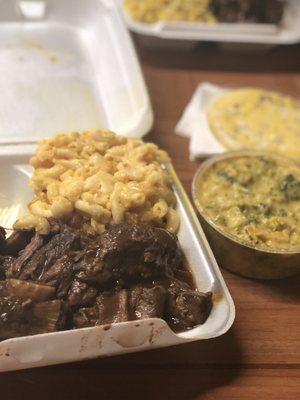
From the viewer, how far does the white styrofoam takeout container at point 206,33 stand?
2.64 m

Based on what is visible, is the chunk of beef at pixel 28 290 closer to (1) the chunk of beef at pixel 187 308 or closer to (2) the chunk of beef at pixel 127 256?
(2) the chunk of beef at pixel 127 256

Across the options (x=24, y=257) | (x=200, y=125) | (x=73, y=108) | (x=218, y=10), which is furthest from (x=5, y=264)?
(x=218, y=10)

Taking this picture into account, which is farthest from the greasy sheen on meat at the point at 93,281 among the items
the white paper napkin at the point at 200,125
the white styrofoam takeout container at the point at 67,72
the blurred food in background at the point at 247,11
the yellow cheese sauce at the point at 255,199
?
the blurred food in background at the point at 247,11

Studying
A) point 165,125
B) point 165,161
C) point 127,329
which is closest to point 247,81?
point 165,125

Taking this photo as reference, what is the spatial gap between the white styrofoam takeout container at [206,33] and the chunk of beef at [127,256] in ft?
4.77

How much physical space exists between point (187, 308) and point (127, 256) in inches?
8.6

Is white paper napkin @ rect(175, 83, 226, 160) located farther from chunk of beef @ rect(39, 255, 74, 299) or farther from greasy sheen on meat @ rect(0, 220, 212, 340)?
chunk of beef @ rect(39, 255, 74, 299)

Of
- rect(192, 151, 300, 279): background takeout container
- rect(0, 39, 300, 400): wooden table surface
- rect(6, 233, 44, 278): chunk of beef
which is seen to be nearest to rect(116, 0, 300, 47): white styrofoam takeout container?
rect(192, 151, 300, 279): background takeout container

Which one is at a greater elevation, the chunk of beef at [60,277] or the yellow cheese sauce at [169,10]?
the chunk of beef at [60,277]

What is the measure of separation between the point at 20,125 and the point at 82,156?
541mm

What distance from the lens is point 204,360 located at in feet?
5.01

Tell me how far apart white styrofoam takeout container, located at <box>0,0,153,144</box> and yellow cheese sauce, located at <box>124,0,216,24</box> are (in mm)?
124

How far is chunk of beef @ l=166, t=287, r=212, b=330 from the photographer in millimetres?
1424

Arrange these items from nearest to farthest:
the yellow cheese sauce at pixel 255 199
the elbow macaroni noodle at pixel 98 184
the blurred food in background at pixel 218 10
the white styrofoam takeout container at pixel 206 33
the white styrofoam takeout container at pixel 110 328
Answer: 1. the white styrofoam takeout container at pixel 110 328
2. the elbow macaroni noodle at pixel 98 184
3. the yellow cheese sauce at pixel 255 199
4. the white styrofoam takeout container at pixel 206 33
5. the blurred food in background at pixel 218 10
